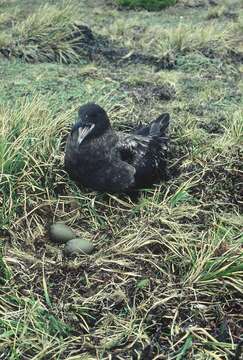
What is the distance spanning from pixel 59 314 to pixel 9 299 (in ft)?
1.18

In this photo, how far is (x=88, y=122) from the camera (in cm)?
507

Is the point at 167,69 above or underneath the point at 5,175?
underneath

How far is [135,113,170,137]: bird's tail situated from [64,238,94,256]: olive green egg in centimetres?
152

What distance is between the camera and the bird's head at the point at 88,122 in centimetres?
504

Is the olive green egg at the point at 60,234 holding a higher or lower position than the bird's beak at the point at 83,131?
lower

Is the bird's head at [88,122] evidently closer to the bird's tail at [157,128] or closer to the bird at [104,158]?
the bird at [104,158]

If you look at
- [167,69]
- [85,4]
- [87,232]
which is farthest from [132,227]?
[85,4]

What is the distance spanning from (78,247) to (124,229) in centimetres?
43

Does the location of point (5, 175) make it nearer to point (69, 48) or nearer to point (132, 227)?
point (132, 227)

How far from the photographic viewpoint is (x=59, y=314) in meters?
4.14

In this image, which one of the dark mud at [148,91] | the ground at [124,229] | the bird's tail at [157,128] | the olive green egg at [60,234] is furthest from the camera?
the dark mud at [148,91]

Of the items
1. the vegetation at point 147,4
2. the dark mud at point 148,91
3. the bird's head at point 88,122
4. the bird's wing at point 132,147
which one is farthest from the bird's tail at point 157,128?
the vegetation at point 147,4

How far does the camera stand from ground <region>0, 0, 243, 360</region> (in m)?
4.05

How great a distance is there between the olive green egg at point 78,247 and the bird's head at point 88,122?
0.80 meters
